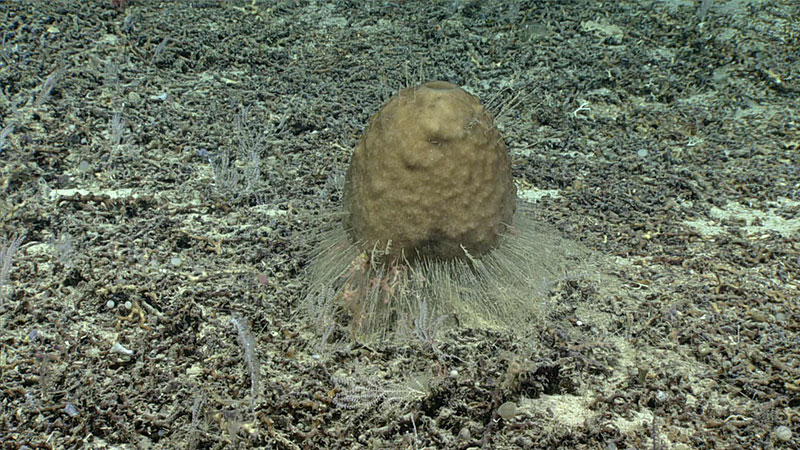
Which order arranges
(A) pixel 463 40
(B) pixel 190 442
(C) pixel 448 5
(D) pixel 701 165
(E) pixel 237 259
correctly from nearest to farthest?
1. (B) pixel 190 442
2. (E) pixel 237 259
3. (D) pixel 701 165
4. (A) pixel 463 40
5. (C) pixel 448 5

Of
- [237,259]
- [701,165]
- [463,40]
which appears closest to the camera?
[237,259]

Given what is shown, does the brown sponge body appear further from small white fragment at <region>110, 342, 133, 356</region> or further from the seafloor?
small white fragment at <region>110, 342, 133, 356</region>

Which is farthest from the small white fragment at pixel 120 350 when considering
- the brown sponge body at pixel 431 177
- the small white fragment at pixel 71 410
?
the brown sponge body at pixel 431 177

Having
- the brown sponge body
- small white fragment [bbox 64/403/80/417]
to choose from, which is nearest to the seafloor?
small white fragment [bbox 64/403/80/417]

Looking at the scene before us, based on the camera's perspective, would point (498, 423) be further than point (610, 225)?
No

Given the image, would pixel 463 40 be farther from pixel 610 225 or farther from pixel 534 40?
pixel 610 225

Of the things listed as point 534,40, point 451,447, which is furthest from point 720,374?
point 534,40

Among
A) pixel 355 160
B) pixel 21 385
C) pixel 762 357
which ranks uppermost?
pixel 355 160
